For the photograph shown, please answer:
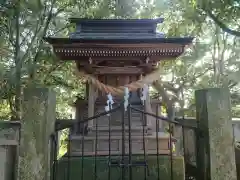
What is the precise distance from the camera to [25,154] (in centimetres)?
375

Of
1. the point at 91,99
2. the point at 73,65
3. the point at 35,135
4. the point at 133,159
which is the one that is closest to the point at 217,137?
the point at 35,135

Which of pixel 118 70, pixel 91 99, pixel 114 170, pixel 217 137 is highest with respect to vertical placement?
pixel 118 70

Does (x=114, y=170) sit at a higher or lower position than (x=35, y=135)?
lower

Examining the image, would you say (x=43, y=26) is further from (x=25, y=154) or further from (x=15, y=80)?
(x=25, y=154)

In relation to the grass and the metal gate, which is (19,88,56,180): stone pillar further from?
the grass

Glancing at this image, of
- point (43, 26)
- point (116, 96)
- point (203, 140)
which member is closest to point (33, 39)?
point (43, 26)

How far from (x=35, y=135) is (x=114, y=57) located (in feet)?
17.3

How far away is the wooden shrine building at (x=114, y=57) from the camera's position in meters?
7.71

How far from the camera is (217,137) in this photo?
149 inches

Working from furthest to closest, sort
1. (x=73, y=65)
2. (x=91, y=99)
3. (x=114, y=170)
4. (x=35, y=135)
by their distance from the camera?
(x=73, y=65)
(x=91, y=99)
(x=114, y=170)
(x=35, y=135)

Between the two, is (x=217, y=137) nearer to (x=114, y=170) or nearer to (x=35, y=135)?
(x=35, y=135)

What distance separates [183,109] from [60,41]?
31.9ft

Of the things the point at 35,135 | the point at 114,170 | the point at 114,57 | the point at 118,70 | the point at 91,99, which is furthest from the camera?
the point at 118,70

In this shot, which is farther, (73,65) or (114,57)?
(73,65)
